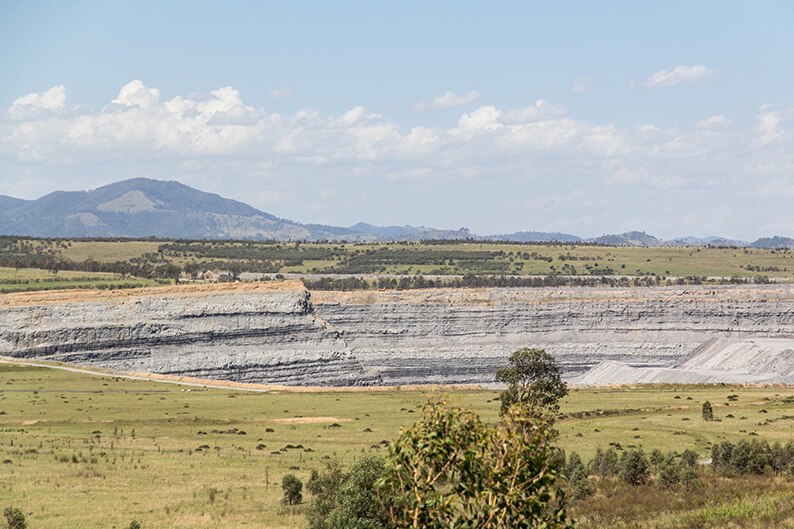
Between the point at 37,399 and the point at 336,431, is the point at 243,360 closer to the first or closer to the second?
the point at 37,399

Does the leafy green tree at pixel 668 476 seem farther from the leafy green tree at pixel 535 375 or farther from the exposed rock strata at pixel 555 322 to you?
the exposed rock strata at pixel 555 322

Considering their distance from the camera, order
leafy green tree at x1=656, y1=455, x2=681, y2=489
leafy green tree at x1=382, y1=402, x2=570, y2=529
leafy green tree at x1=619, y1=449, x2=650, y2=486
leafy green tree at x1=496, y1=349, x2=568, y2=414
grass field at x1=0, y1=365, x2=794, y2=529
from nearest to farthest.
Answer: leafy green tree at x1=382, y1=402, x2=570, y2=529 → grass field at x1=0, y1=365, x2=794, y2=529 → leafy green tree at x1=656, y1=455, x2=681, y2=489 → leafy green tree at x1=619, y1=449, x2=650, y2=486 → leafy green tree at x1=496, y1=349, x2=568, y2=414

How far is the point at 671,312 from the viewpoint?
158m

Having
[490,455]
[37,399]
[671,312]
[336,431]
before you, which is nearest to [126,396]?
[37,399]

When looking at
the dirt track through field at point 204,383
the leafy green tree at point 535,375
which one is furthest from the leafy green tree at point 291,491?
the dirt track through field at point 204,383

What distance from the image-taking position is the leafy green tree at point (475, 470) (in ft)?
63.5

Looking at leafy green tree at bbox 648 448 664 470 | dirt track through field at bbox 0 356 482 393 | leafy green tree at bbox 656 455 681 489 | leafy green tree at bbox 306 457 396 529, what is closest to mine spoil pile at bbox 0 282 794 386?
dirt track through field at bbox 0 356 482 393

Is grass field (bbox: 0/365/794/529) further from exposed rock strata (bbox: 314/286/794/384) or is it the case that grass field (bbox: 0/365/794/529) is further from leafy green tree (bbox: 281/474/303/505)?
exposed rock strata (bbox: 314/286/794/384)

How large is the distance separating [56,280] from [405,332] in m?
58.1

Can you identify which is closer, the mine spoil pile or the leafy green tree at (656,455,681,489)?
the leafy green tree at (656,455,681,489)

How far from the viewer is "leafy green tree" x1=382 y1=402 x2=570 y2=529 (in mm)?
19359

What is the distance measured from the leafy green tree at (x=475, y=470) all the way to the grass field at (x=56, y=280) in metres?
140

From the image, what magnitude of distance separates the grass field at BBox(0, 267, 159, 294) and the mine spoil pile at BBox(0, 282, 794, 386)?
16576mm

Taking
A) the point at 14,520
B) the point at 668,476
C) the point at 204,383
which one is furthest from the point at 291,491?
the point at 204,383
